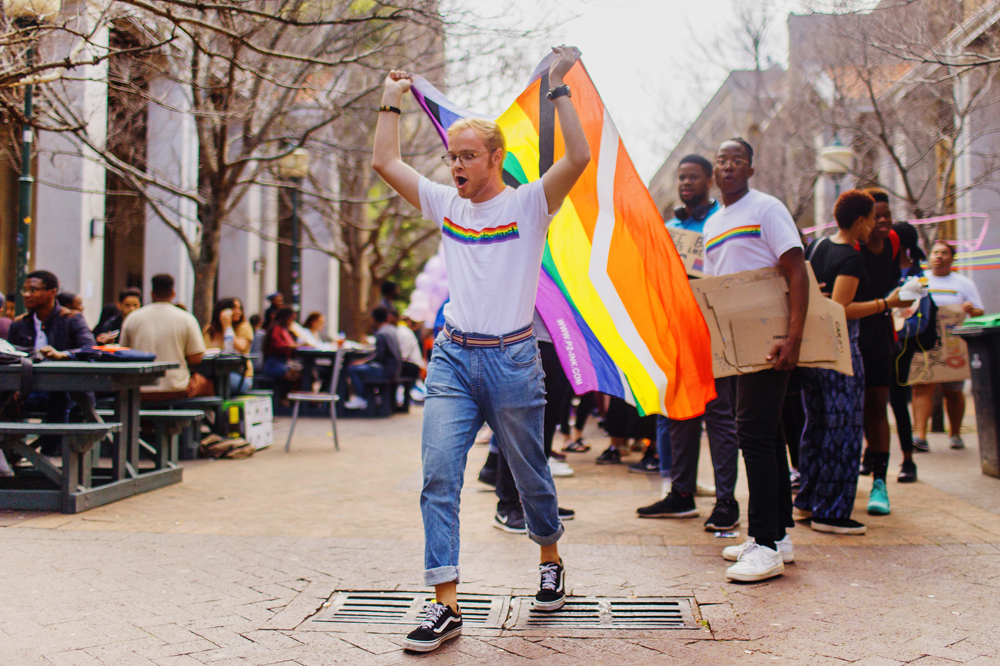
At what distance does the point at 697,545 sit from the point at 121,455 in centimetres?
422

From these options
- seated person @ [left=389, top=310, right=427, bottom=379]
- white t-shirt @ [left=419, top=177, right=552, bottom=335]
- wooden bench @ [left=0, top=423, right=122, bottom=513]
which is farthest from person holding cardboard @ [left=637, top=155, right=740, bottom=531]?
seated person @ [left=389, top=310, right=427, bottom=379]

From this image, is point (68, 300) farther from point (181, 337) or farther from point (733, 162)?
point (733, 162)

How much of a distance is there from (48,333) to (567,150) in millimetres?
6109

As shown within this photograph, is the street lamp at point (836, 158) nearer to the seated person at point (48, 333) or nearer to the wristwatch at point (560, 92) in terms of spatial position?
the seated person at point (48, 333)

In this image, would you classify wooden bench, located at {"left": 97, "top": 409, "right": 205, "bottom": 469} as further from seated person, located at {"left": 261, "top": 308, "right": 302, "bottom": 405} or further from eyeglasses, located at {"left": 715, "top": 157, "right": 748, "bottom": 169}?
seated person, located at {"left": 261, "top": 308, "right": 302, "bottom": 405}

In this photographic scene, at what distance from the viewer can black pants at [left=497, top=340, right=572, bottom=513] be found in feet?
→ 17.3

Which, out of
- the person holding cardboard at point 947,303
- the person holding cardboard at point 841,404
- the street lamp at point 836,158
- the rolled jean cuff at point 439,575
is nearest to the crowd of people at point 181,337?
the rolled jean cuff at point 439,575

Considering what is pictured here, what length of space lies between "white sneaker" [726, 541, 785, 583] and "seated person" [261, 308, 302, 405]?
9.59 m

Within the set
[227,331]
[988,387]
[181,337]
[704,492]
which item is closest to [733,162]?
[704,492]

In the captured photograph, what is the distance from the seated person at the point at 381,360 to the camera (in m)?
13.2

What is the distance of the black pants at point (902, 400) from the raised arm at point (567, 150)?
4.04 m

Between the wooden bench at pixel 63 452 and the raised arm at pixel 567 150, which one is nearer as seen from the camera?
the raised arm at pixel 567 150

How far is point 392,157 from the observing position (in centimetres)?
368

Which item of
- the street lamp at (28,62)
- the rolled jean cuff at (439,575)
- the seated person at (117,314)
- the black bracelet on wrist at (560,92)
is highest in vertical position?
the street lamp at (28,62)
